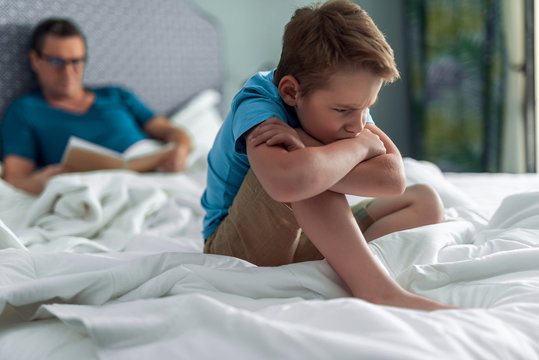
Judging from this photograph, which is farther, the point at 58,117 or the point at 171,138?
the point at 171,138

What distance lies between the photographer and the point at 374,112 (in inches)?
126

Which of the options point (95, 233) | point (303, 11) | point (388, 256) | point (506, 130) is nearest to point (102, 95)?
point (95, 233)

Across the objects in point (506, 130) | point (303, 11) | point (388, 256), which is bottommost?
point (506, 130)

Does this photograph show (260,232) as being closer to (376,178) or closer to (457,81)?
(376,178)

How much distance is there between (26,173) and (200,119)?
77 centimetres

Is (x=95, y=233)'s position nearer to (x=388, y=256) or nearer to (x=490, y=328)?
(x=388, y=256)

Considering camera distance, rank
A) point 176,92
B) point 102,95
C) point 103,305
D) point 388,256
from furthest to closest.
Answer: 1. point 176,92
2. point 102,95
3. point 388,256
4. point 103,305

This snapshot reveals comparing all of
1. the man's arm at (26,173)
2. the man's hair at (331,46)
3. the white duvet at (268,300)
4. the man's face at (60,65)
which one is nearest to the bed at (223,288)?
the white duvet at (268,300)

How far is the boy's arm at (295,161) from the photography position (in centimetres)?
81

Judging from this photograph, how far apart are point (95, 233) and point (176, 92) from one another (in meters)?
1.20

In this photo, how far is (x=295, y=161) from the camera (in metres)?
0.82

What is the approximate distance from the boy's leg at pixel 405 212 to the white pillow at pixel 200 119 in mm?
1106

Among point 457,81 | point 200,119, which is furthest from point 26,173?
point 457,81

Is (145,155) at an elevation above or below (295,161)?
below
